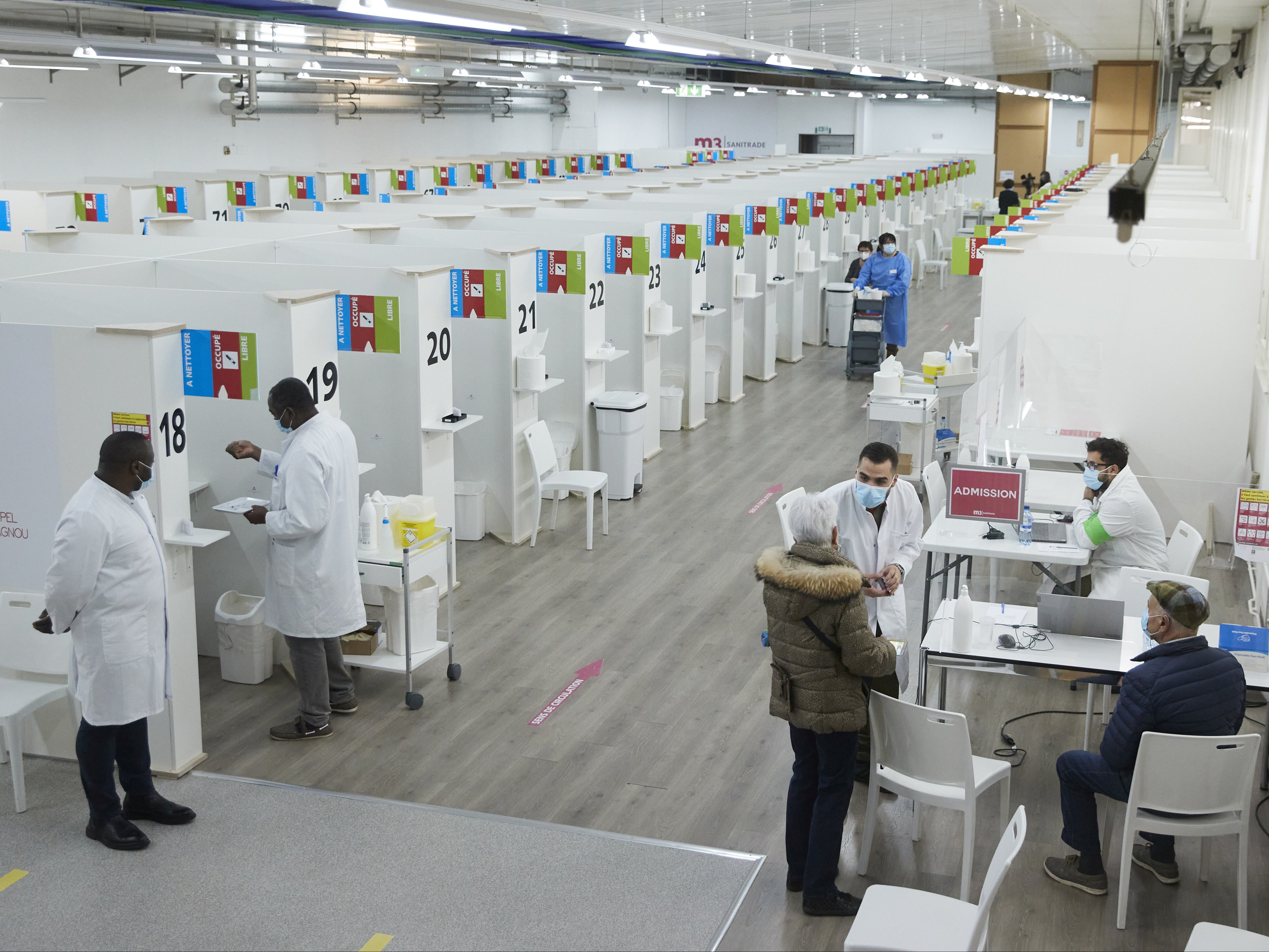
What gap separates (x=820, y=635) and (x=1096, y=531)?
2.58m

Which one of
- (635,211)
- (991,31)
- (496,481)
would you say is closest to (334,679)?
(496,481)

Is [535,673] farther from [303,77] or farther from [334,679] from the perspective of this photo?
[303,77]

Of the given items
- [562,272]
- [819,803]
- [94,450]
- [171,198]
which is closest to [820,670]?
[819,803]

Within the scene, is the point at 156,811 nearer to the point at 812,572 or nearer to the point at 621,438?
the point at 812,572

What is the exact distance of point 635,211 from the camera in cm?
1138

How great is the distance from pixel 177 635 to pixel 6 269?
11.3ft

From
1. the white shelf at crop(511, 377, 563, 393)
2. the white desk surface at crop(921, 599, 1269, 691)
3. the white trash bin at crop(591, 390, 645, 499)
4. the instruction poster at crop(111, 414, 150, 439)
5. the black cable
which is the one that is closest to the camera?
the white desk surface at crop(921, 599, 1269, 691)

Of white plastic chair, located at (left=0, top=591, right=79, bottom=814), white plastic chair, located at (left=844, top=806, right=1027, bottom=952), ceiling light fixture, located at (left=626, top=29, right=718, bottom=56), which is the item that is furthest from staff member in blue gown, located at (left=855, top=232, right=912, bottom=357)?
white plastic chair, located at (left=844, top=806, right=1027, bottom=952)

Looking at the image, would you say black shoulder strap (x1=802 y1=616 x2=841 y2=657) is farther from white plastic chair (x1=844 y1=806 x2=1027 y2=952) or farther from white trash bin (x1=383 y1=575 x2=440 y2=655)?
A: white trash bin (x1=383 y1=575 x2=440 y2=655)

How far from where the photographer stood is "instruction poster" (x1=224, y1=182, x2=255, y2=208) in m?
13.9

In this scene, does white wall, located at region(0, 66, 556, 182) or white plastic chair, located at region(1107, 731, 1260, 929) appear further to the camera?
white wall, located at region(0, 66, 556, 182)

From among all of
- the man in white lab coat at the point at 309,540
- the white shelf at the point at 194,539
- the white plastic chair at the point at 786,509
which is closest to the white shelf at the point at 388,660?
the man in white lab coat at the point at 309,540

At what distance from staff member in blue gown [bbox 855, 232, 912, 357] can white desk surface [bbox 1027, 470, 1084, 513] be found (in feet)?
18.4

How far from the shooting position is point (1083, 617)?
493 centimetres
